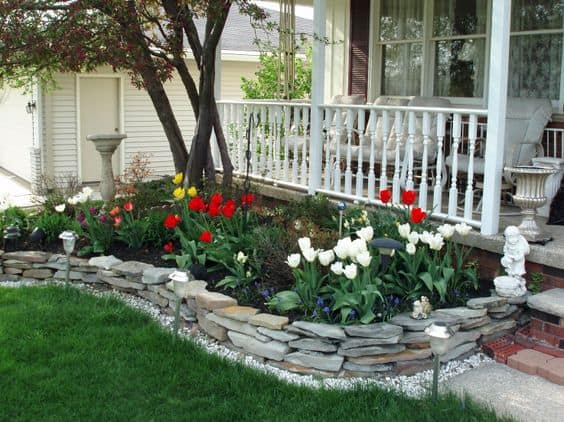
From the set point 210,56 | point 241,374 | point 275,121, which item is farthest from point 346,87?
point 241,374

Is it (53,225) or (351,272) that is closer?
(351,272)

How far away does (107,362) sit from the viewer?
13.5ft

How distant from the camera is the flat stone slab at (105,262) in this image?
5.55 meters

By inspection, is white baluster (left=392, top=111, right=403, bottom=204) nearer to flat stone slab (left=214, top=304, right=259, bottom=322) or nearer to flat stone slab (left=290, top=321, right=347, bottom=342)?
flat stone slab (left=214, top=304, right=259, bottom=322)

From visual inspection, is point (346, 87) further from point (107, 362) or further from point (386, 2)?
point (107, 362)

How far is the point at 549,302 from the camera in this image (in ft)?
14.5

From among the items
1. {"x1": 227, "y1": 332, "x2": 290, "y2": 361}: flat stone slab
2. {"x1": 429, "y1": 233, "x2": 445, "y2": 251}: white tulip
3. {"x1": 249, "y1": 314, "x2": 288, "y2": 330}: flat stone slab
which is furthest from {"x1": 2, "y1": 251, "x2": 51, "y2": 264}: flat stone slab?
{"x1": 429, "y1": 233, "x2": 445, "y2": 251}: white tulip

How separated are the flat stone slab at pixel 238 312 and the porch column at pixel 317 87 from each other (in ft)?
8.30

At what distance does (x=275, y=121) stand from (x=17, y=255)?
291cm

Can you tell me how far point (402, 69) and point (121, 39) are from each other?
3522 mm

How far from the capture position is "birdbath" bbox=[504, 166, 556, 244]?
4.74 m

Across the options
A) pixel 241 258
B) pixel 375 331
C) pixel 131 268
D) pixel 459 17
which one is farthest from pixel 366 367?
pixel 459 17

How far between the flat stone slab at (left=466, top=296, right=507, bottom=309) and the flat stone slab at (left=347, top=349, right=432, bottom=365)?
0.49 m

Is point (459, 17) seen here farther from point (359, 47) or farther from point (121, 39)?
point (121, 39)
